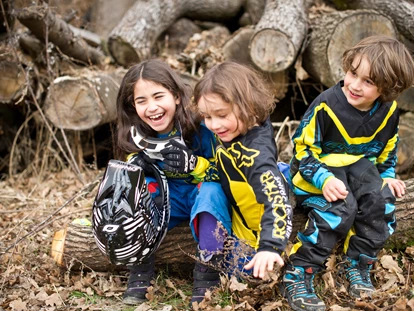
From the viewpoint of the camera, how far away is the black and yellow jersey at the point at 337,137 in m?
2.80

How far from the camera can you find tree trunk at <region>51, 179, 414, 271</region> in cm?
311

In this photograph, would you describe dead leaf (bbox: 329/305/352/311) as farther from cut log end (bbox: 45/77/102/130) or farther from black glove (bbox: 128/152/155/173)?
cut log end (bbox: 45/77/102/130)

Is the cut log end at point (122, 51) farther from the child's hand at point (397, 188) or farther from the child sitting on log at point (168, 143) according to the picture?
the child's hand at point (397, 188)

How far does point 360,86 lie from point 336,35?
6.69 ft

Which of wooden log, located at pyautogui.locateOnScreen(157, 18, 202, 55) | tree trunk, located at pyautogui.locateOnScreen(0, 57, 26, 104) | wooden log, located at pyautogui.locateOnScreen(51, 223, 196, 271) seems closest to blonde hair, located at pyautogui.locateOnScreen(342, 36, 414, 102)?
wooden log, located at pyautogui.locateOnScreen(51, 223, 196, 271)

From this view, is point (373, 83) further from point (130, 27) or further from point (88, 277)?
point (130, 27)

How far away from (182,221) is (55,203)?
186 cm

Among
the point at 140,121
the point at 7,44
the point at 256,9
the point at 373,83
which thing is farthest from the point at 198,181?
the point at 256,9

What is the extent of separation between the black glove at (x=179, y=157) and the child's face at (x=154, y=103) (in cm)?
16

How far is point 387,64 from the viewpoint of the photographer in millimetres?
2580

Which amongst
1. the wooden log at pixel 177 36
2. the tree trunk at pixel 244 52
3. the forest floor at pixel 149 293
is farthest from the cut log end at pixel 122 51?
the forest floor at pixel 149 293

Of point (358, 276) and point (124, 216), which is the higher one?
point (124, 216)

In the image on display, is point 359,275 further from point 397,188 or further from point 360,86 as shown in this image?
point 360,86

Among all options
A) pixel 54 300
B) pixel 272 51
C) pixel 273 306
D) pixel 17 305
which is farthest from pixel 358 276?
pixel 272 51
